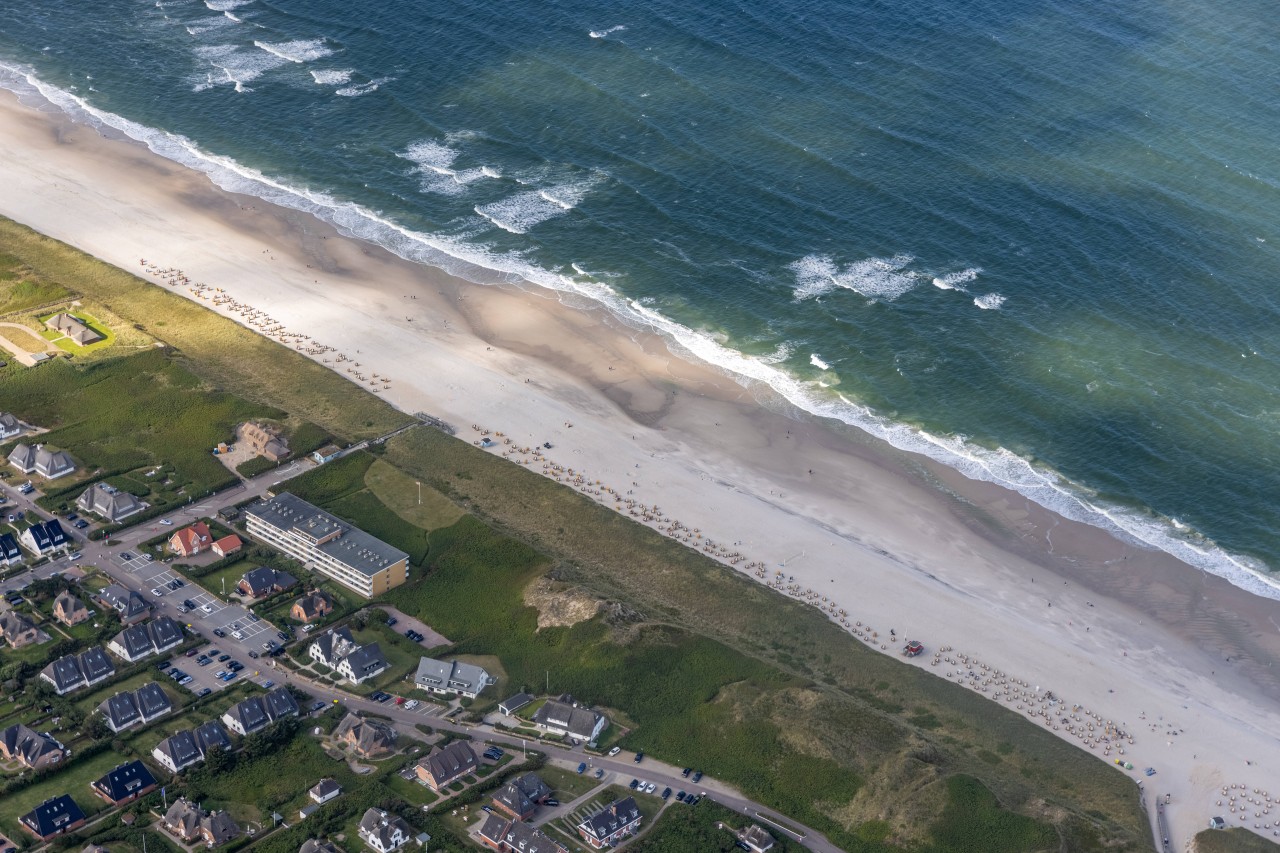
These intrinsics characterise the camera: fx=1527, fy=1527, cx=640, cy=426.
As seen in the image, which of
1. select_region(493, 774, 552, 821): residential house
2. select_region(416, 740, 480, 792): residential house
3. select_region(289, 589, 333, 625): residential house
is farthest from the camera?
select_region(289, 589, 333, 625): residential house

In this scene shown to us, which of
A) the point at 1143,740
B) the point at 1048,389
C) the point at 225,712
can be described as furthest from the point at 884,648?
the point at 225,712

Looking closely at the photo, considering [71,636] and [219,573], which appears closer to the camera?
[71,636]

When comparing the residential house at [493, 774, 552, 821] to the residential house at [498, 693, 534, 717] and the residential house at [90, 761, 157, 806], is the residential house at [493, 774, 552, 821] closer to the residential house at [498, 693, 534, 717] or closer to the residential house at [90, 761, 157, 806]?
the residential house at [498, 693, 534, 717]

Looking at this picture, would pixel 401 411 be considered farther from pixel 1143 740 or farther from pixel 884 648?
pixel 1143 740

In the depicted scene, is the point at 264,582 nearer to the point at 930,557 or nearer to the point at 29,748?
the point at 29,748

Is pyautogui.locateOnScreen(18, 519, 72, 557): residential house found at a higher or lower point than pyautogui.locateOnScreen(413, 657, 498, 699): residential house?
higher

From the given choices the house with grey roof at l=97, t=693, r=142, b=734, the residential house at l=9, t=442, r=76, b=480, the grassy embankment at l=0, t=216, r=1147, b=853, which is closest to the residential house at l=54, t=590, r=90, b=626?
the house with grey roof at l=97, t=693, r=142, b=734

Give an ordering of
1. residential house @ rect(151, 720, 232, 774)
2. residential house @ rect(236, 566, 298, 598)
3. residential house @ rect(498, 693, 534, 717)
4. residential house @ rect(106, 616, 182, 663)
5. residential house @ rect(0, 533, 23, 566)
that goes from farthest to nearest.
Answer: residential house @ rect(0, 533, 23, 566) < residential house @ rect(236, 566, 298, 598) < residential house @ rect(106, 616, 182, 663) < residential house @ rect(498, 693, 534, 717) < residential house @ rect(151, 720, 232, 774)
